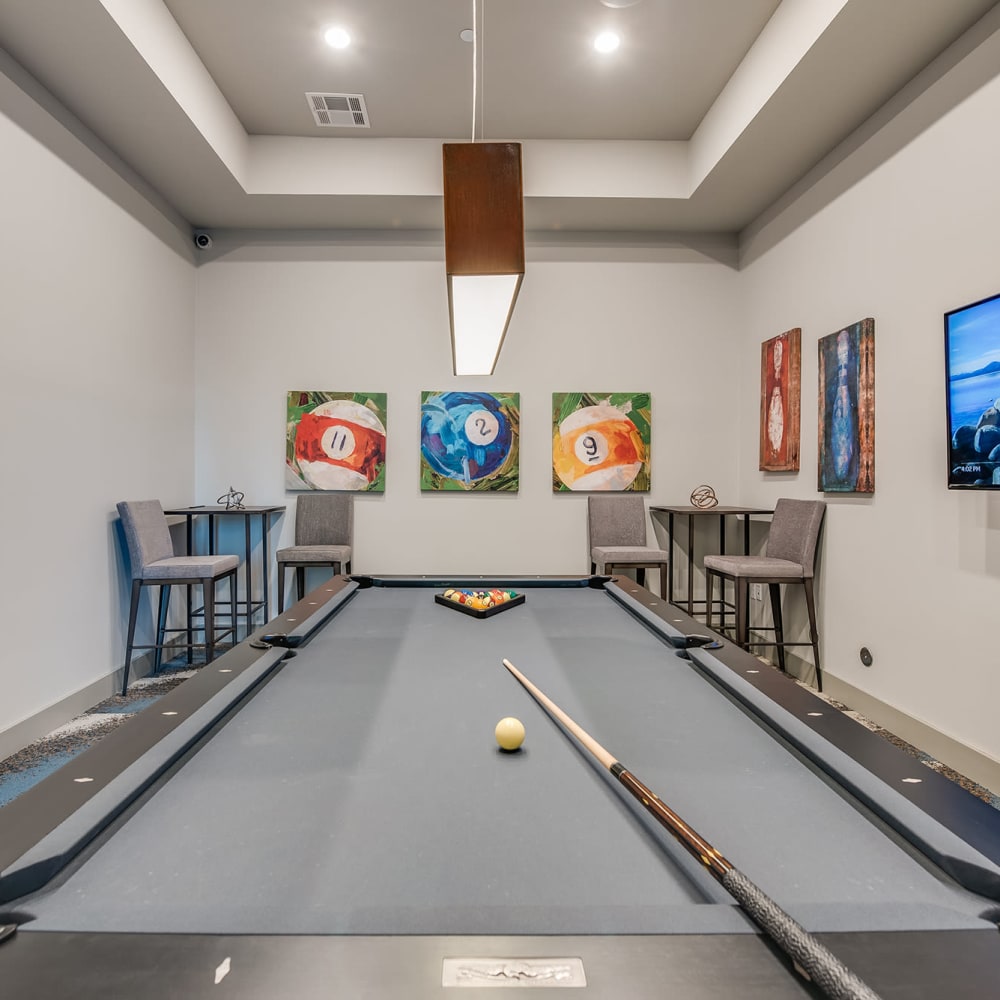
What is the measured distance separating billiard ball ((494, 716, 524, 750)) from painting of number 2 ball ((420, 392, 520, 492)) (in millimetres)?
3486

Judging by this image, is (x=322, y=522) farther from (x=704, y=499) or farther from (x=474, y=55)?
(x=474, y=55)

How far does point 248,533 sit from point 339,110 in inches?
100

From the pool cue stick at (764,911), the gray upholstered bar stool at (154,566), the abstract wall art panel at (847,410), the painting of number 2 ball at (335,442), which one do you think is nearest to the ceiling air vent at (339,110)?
the painting of number 2 ball at (335,442)

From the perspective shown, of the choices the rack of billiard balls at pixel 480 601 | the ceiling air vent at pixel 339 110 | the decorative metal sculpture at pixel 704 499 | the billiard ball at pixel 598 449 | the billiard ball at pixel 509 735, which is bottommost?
the billiard ball at pixel 509 735

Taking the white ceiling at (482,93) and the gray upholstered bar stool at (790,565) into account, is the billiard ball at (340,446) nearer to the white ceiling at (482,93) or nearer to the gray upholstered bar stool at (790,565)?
the white ceiling at (482,93)

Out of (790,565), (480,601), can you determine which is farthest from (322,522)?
(790,565)

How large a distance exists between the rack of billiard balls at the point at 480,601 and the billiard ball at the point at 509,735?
42.6 inches

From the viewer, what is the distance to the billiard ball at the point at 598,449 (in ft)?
15.1

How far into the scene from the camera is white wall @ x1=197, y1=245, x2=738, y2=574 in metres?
4.54

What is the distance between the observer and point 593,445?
461cm

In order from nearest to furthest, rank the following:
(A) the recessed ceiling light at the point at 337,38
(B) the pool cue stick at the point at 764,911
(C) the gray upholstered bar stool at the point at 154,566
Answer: (B) the pool cue stick at the point at 764,911
(A) the recessed ceiling light at the point at 337,38
(C) the gray upholstered bar stool at the point at 154,566

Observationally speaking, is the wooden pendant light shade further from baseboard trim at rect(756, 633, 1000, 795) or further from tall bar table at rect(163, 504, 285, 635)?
tall bar table at rect(163, 504, 285, 635)

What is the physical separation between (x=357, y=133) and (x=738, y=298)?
2.86m

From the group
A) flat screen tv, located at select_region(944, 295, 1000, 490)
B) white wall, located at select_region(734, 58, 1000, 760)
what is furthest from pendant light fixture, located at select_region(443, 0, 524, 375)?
white wall, located at select_region(734, 58, 1000, 760)
